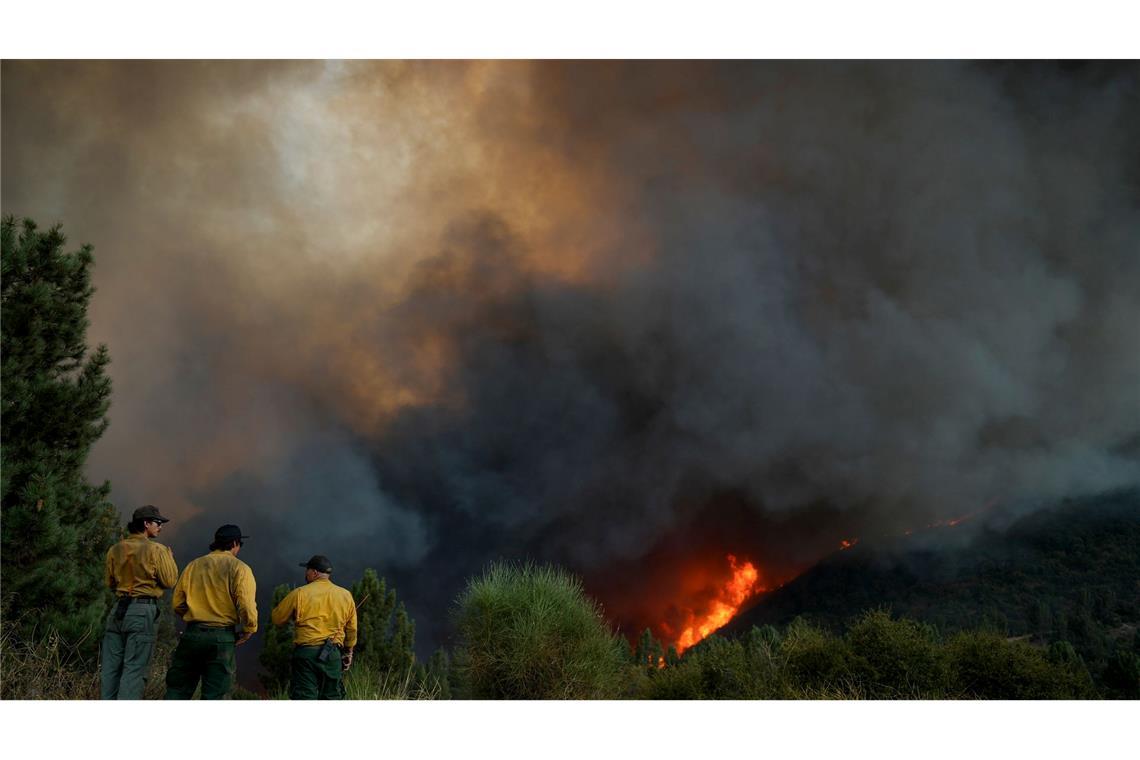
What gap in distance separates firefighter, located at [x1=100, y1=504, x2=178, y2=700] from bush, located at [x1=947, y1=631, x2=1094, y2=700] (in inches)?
434

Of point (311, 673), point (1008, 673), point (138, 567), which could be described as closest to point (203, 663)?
point (311, 673)

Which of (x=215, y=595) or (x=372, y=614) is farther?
(x=372, y=614)

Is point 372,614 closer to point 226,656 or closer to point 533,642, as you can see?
point 533,642

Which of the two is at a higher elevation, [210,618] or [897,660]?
[210,618]

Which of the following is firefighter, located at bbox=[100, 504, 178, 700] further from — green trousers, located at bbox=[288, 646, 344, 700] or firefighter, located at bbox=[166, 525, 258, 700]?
green trousers, located at bbox=[288, 646, 344, 700]

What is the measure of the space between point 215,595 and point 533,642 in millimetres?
5665

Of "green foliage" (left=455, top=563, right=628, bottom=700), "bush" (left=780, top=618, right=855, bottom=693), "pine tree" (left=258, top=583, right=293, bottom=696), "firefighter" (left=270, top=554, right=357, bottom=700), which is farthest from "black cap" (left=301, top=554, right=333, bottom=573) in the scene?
"pine tree" (left=258, top=583, right=293, bottom=696)

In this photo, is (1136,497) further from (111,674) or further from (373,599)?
(111,674)

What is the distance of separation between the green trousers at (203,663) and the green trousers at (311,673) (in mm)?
660

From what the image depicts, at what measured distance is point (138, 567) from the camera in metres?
6.93

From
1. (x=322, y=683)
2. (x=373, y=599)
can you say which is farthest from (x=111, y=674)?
(x=373, y=599)

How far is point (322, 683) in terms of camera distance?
7.17m

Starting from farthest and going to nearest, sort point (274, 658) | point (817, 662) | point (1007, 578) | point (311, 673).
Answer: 1. point (1007, 578)
2. point (274, 658)
3. point (817, 662)
4. point (311, 673)

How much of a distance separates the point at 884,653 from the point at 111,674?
10.5 meters
